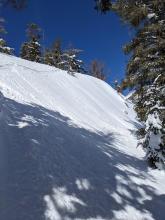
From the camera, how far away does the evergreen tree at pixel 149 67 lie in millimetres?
12070

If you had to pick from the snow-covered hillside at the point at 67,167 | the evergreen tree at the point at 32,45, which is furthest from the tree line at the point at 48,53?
the snow-covered hillside at the point at 67,167

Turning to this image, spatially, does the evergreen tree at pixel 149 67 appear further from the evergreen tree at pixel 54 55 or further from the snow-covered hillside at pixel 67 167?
the evergreen tree at pixel 54 55

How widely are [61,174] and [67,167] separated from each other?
0.61 m

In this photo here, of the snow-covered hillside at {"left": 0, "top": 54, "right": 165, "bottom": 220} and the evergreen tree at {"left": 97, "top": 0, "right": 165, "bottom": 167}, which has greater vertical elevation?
the evergreen tree at {"left": 97, "top": 0, "right": 165, "bottom": 167}

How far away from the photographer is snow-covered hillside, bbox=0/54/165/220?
7.35 meters

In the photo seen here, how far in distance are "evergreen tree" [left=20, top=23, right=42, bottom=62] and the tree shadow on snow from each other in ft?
106

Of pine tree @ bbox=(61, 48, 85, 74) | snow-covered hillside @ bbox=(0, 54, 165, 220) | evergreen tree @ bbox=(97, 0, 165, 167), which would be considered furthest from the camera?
pine tree @ bbox=(61, 48, 85, 74)

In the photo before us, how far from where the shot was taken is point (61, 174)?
29.1 feet

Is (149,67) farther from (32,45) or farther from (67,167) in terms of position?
(32,45)

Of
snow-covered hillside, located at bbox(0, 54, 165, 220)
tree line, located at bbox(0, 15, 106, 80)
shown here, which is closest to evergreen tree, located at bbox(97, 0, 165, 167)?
snow-covered hillside, located at bbox(0, 54, 165, 220)

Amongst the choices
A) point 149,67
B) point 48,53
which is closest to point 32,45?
point 48,53

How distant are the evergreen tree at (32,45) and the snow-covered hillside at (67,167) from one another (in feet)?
89.2

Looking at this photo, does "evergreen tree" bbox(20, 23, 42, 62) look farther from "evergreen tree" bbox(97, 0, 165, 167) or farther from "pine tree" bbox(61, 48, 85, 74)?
"evergreen tree" bbox(97, 0, 165, 167)

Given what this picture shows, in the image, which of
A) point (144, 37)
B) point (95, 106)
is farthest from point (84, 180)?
point (95, 106)
